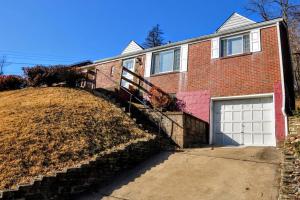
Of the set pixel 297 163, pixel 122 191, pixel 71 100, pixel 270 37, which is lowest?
pixel 122 191

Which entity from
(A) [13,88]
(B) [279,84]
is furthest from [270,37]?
(A) [13,88]

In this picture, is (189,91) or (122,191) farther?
(189,91)

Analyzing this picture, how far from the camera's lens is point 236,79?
1462cm

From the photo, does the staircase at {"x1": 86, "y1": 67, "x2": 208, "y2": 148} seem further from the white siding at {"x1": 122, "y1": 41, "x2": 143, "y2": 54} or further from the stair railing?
the white siding at {"x1": 122, "y1": 41, "x2": 143, "y2": 54}

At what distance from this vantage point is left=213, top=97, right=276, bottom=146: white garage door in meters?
13.3

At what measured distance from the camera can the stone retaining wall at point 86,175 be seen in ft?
24.6

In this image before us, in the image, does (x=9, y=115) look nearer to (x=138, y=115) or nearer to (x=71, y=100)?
(x=71, y=100)

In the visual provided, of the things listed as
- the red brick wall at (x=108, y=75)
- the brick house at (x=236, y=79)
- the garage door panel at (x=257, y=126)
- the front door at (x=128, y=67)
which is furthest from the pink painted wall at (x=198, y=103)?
the red brick wall at (x=108, y=75)

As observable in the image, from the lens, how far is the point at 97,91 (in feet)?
56.7

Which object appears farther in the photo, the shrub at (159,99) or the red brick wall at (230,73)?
the shrub at (159,99)

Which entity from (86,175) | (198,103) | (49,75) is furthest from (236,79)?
(49,75)

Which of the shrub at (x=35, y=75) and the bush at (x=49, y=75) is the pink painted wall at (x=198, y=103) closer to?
the bush at (x=49, y=75)

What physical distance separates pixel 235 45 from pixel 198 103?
3421mm

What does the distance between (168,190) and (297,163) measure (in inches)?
139
